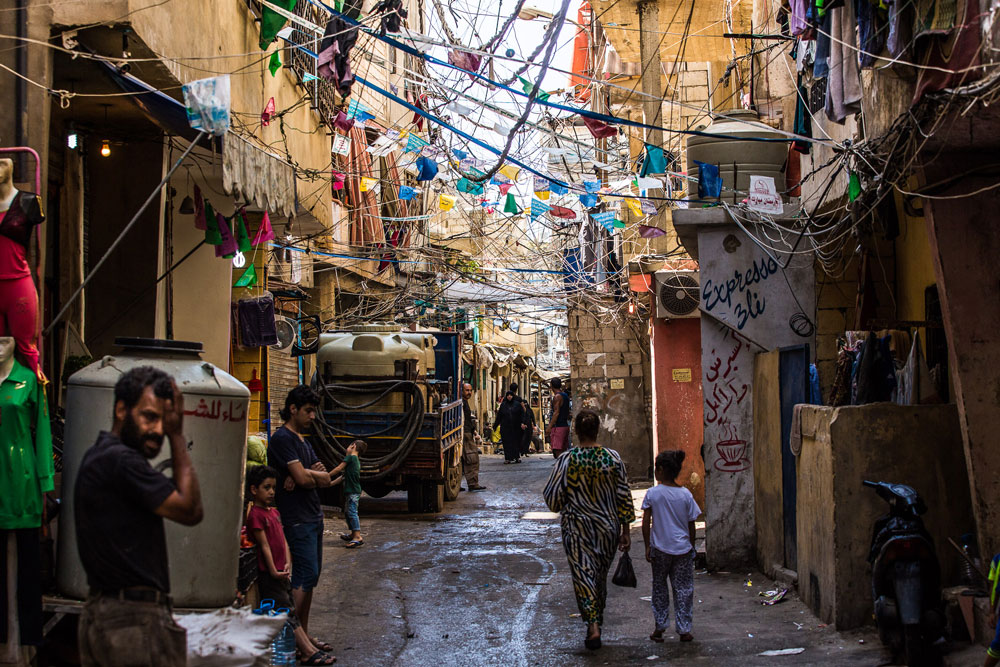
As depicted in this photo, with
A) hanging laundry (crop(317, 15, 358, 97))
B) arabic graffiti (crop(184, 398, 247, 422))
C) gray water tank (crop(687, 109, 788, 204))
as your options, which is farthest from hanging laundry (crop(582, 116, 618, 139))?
arabic graffiti (crop(184, 398, 247, 422))

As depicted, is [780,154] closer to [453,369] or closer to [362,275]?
[453,369]

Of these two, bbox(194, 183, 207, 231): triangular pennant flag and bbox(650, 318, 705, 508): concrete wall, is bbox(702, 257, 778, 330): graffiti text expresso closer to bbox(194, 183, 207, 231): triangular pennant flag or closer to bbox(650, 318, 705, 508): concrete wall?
bbox(194, 183, 207, 231): triangular pennant flag

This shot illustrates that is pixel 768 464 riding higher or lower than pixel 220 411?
lower

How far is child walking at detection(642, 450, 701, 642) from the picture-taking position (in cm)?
713

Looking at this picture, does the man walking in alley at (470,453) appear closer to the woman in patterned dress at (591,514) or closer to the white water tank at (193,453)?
the woman in patterned dress at (591,514)

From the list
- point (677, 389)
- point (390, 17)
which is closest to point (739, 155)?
point (390, 17)

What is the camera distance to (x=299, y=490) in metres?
6.50

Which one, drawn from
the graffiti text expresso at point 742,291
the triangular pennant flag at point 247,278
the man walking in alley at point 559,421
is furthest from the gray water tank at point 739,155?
the man walking in alley at point 559,421

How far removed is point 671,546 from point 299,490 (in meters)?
2.64

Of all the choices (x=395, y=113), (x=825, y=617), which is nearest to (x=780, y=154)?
(x=825, y=617)

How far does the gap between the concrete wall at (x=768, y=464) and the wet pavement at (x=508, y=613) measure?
0.36 m

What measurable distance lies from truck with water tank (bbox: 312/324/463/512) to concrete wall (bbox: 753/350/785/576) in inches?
218

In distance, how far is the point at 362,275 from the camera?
23.0 metres

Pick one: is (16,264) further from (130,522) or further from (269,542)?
(130,522)
